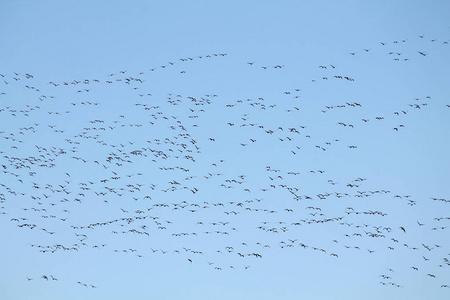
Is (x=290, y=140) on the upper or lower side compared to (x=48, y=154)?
upper

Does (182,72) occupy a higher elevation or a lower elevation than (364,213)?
higher

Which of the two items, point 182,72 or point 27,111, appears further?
point 27,111

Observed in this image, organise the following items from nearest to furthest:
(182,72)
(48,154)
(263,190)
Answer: (263,190) → (182,72) → (48,154)

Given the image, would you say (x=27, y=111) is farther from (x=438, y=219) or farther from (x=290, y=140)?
(x=438, y=219)

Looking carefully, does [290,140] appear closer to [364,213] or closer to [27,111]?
[364,213]

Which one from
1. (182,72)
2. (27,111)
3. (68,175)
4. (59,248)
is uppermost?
(182,72)

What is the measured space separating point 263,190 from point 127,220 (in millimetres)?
9522

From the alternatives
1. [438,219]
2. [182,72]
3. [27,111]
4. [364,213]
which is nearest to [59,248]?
[27,111]

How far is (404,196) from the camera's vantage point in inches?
1777

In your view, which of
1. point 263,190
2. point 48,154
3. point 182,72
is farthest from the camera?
point 48,154

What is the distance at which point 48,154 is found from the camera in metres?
50.5

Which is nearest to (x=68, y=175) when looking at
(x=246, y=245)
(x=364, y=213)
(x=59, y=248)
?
(x=59, y=248)

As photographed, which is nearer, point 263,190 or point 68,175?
point 263,190

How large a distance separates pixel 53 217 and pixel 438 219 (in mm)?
25027
